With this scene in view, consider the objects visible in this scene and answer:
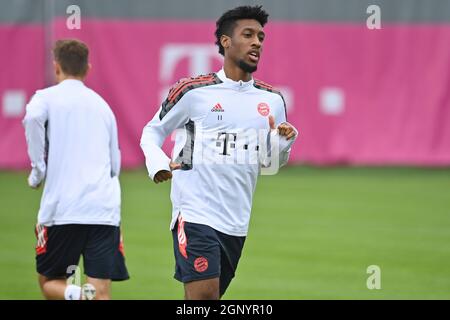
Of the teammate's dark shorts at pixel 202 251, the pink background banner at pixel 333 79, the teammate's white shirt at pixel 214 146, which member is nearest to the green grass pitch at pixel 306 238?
the pink background banner at pixel 333 79

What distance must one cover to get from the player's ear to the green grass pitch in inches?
133

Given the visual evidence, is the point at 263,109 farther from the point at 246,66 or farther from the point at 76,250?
the point at 76,250

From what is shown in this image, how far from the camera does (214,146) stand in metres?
7.22

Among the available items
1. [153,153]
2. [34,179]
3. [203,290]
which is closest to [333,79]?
[34,179]

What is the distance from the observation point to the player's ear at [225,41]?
7465 mm

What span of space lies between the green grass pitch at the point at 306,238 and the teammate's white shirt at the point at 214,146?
10.2 ft

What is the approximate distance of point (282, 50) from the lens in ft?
66.2

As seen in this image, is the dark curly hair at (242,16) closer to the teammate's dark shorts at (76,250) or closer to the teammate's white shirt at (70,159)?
the teammate's white shirt at (70,159)

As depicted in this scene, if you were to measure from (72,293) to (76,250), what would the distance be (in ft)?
1.25

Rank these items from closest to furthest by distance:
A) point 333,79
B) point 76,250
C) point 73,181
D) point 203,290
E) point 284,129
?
1. point 203,290
2. point 284,129
3. point 73,181
4. point 76,250
5. point 333,79

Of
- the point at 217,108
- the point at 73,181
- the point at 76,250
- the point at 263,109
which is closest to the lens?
the point at 217,108

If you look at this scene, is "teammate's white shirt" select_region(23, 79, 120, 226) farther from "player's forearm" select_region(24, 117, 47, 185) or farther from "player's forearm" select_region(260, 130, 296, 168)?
"player's forearm" select_region(260, 130, 296, 168)
